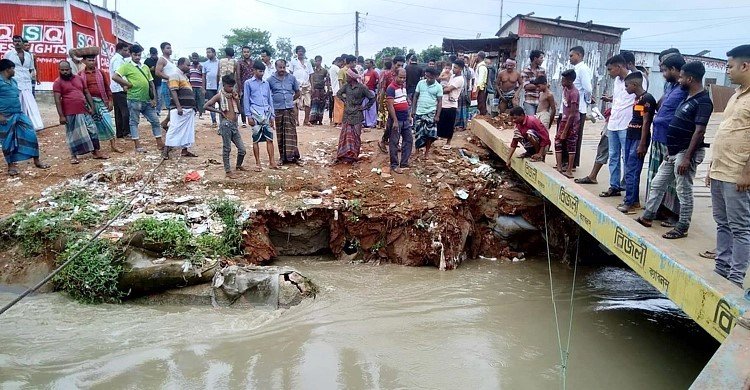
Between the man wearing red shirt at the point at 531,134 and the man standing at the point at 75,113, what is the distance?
6.15 metres

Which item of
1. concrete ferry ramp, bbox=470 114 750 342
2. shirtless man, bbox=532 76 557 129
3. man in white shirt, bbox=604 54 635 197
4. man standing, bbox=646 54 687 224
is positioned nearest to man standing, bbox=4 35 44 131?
shirtless man, bbox=532 76 557 129

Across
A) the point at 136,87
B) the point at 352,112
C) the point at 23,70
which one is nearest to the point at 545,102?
the point at 352,112

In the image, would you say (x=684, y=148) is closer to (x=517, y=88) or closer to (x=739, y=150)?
(x=739, y=150)

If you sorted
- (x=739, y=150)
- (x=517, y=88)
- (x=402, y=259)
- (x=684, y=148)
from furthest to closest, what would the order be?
(x=517, y=88) < (x=402, y=259) < (x=684, y=148) < (x=739, y=150)

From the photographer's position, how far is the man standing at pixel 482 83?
980cm

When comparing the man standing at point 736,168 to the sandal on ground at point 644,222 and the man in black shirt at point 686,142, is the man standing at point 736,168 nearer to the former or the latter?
the man in black shirt at point 686,142

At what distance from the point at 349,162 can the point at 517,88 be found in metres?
3.77

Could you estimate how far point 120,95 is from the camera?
870 cm

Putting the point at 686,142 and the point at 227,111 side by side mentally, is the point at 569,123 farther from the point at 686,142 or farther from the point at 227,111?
the point at 227,111

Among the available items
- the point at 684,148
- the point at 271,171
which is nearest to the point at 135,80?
the point at 271,171

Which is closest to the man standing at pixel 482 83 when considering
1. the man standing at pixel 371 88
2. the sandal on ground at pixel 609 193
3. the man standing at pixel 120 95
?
the man standing at pixel 371 88

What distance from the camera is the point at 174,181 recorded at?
23.9 feet

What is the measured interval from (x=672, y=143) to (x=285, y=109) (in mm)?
5469

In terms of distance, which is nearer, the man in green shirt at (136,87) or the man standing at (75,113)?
the man standing at (75,113)
